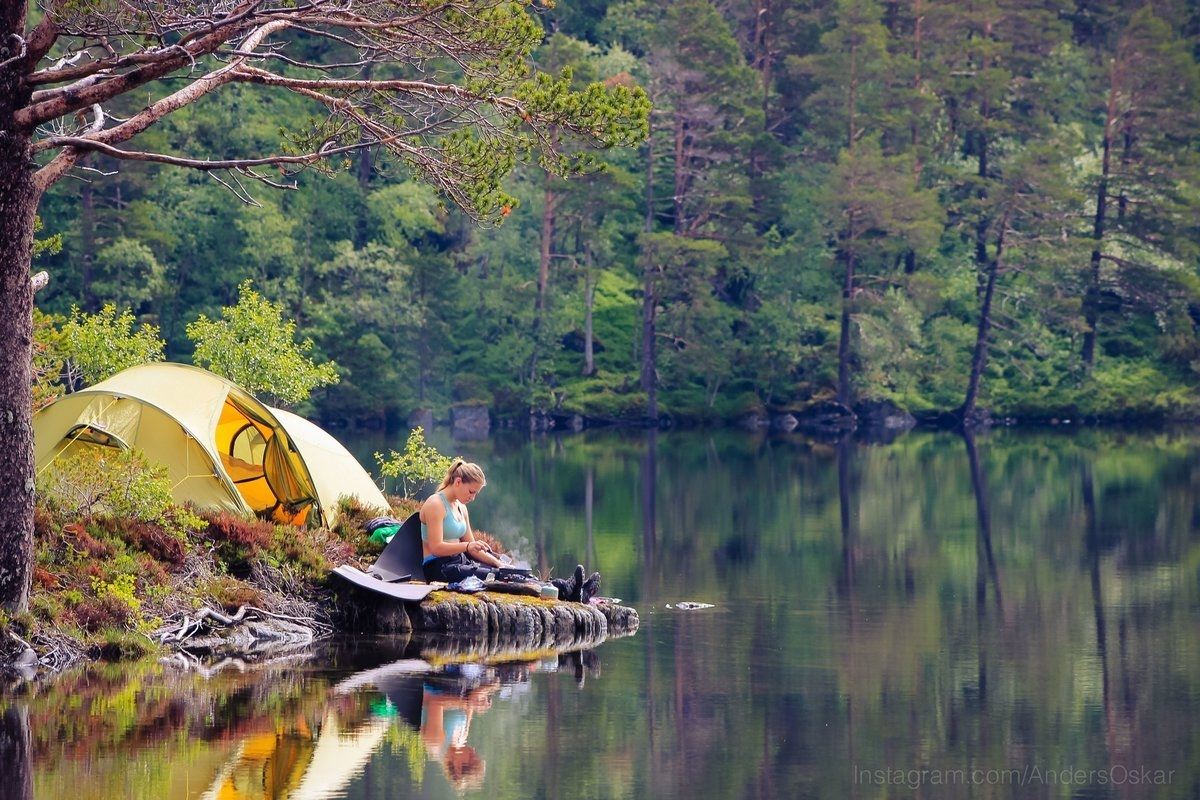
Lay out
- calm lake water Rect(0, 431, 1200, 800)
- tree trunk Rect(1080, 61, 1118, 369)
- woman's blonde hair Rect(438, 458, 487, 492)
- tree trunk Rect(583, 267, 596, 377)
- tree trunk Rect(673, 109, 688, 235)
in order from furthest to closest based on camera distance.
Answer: tree trunk Rect(583, 267, 596, 377)
tree trunk Rect(1080, 61, 1118, 369)
tree trunk Rect(673, 109, 688, 235)
woman's blonde hair Rect(438, 458, 487, 492)
calm lake water Rect(0, 431, 1200, 800)

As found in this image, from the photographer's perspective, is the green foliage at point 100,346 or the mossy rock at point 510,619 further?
the green foliage at point 100,346

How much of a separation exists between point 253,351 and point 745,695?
1045cm

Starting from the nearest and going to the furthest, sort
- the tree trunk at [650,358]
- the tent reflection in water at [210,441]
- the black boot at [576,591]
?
the black boot at [576,591] < the tent reflection in water at [210,441] < the tree trunk at [650,358]

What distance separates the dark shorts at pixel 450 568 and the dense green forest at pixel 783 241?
37088mm

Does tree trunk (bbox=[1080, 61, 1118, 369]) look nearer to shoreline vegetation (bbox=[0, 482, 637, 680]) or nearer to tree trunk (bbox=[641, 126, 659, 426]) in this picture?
tree trunk (bbox=[641, 126, 659, 426])

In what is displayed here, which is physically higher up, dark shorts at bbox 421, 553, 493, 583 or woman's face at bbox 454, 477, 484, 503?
woman's face at bbox 454, 477, 484, 503

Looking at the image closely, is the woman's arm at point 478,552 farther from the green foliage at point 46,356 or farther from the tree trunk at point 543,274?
the tree trunk at point 543,274

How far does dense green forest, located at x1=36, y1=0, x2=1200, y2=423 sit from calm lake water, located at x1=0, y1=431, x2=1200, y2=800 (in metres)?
31.4

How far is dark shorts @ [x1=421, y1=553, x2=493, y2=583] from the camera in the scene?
50.0 feet

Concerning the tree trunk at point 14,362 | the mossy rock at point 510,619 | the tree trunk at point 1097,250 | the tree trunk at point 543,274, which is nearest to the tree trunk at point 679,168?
the tree trunk at point 543,274

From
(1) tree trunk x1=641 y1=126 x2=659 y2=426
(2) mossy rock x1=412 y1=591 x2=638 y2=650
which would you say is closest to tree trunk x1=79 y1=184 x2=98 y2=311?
(1) tree trunk x1=641 y1=126 x2=659 y2=426

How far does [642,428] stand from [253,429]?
3863 cm

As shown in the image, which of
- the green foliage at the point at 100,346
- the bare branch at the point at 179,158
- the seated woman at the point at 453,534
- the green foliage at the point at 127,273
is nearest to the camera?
the bare branch at the point at 179,158

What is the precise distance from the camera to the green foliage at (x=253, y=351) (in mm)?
21172
